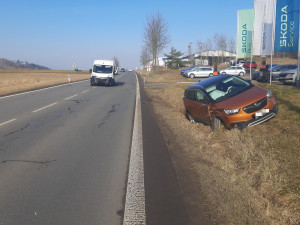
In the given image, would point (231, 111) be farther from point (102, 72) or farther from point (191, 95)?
point (102, 72)

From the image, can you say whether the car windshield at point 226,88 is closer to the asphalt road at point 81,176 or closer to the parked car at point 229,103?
the parked car at point 229,103

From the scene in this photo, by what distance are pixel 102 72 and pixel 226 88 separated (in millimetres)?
21031

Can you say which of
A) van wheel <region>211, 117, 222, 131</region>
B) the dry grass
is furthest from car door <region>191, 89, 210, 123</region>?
the dry grass

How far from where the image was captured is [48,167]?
217 inches

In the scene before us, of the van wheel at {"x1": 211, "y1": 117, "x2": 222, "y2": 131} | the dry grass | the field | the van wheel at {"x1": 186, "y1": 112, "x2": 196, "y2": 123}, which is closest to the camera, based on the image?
the field

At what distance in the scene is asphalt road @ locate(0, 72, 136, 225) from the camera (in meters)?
3.75

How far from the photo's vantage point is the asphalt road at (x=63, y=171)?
3752mm

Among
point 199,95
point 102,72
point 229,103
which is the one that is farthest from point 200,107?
point 102,72

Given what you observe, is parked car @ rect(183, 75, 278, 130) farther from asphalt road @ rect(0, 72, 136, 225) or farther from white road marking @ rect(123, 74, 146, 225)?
white road marking @ rect(123, 74, 146, 225)

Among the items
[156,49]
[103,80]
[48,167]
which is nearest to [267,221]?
[48,167]

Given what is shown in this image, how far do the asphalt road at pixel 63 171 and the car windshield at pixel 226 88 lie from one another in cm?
284

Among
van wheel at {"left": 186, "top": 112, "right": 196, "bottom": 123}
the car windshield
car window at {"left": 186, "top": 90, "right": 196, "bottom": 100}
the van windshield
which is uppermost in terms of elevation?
the van windshield

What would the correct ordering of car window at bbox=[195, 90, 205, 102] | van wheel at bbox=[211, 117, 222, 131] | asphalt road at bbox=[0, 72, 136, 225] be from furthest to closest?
car window at bbox=[195, 90, 205, 102], van wheel at bbox=[211, 117, 222, 131], asphalt road at bbox=[0, 72, 136, 225]

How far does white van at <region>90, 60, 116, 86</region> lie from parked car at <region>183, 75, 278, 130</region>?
63.1ft
